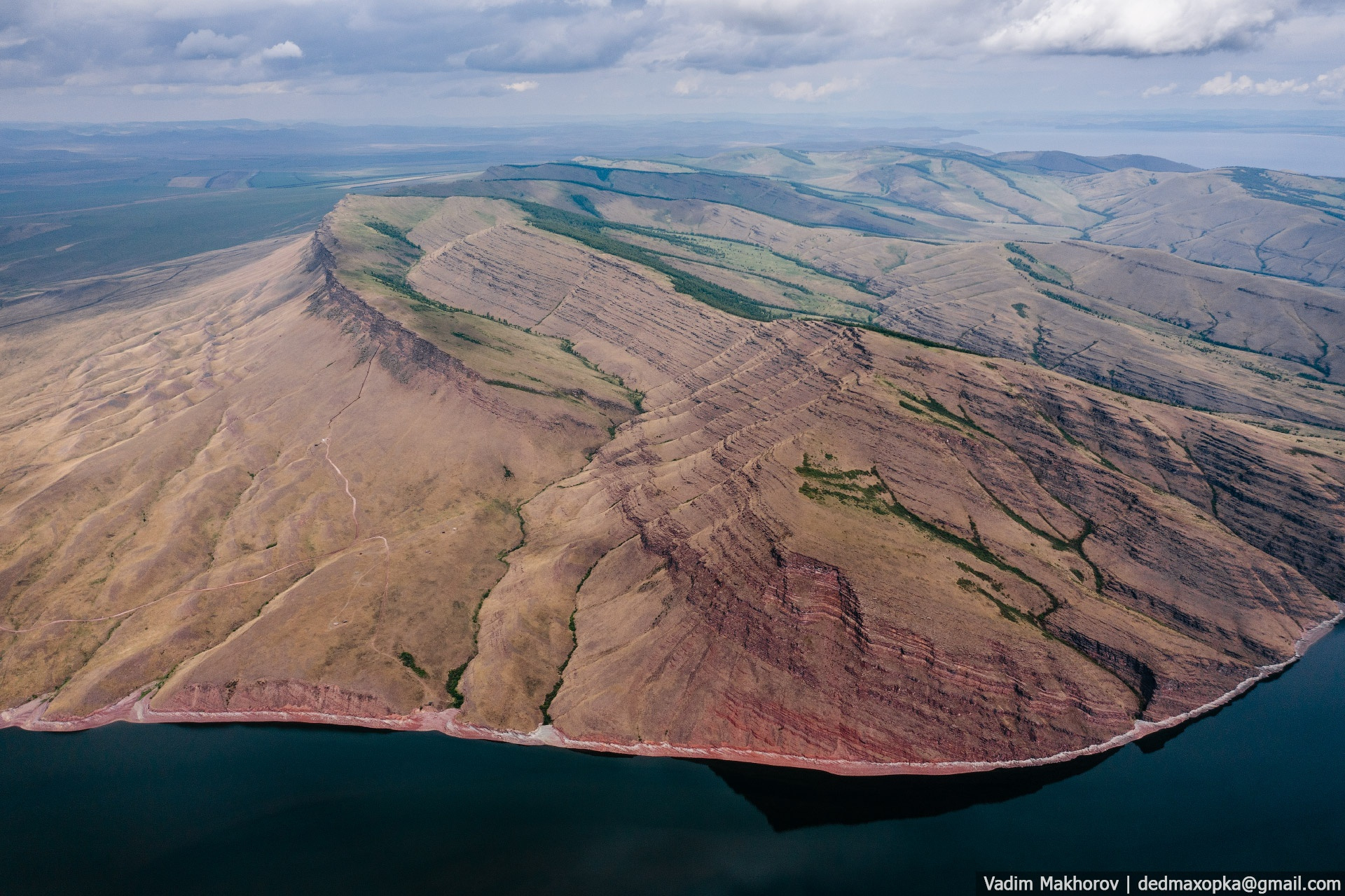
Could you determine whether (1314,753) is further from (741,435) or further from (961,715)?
(741,435)

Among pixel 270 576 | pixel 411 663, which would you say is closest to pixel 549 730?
pixel 411 663

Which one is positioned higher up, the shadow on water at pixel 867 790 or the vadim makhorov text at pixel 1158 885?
Answer: the shadow on water at pixel 867 790

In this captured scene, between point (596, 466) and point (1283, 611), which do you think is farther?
point (596, 466)

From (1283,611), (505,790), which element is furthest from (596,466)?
(1283,611)

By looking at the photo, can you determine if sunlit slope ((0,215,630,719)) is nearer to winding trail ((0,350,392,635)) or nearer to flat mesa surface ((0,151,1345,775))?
winding trail ((0,350,392,635))

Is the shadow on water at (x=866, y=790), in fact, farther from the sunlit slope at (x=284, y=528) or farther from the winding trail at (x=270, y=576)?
the winding trail at (x=270, y=576)

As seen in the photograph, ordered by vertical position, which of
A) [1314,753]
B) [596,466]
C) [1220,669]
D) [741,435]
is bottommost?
[1314,753]

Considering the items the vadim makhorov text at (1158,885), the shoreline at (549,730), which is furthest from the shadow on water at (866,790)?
the vadim makhorov text at (1158,885)
